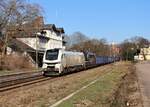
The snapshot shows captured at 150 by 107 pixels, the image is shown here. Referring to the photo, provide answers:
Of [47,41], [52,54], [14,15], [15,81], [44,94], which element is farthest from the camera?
[47,41]

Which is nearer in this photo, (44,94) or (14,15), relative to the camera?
(44,94)

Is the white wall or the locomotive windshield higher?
the white wall

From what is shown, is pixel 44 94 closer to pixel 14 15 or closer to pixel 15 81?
pixel 15 81

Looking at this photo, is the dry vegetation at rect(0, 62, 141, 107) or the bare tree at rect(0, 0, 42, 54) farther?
the bare tree at rect(0, 0, 42, 54)

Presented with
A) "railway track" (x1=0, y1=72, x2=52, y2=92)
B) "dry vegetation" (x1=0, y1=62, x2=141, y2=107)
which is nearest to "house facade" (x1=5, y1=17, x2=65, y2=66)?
"railway track" (x1=0, y1=72, x2=52, y2=92)

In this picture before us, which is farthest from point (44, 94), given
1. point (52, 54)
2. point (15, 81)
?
point (52, 54)

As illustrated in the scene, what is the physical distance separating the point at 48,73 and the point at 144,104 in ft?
86.0

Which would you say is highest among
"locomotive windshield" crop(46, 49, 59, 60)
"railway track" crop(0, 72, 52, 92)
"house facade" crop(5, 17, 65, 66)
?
"house facade" crop(5, 17, 65, 66)

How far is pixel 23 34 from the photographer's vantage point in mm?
71750

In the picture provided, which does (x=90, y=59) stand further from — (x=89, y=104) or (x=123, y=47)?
(x=123, y=47)

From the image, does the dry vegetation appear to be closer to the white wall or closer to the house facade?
the house facade

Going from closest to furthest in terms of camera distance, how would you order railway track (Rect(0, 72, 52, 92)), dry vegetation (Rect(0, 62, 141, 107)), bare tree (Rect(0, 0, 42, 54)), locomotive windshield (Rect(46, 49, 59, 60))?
1. dry vegetation (Rect(0, 62, 141, 107))
2. railway track (Rect(0, 72, 52, 92))
3. locomotive windshield (Rect(46, 49, 59, 60))
4. bare tree (Rect(0, 0, 42, 54))

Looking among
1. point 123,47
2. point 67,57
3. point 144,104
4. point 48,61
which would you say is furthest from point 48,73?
point 123,47

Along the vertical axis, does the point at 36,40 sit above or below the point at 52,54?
above
